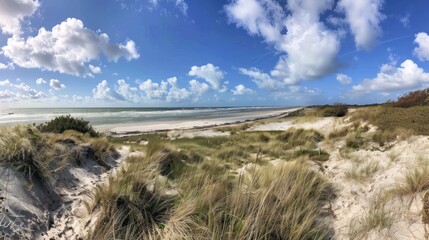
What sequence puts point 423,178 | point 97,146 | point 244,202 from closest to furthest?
point 244,202 → point 423,178 → point 97,146

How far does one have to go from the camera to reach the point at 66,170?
6934 mm

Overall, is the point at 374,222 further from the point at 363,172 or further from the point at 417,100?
the point at 417,100

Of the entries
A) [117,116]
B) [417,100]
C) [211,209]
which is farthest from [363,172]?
[117,116]

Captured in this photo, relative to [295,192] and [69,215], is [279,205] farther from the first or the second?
[69,215]

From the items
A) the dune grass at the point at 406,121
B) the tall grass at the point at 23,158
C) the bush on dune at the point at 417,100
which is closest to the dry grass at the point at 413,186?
the tall grass at the point at 23,158

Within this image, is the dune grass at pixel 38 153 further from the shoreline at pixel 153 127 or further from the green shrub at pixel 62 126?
the shoreline at pixel 153 127

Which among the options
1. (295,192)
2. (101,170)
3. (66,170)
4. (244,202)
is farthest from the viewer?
(101,170)

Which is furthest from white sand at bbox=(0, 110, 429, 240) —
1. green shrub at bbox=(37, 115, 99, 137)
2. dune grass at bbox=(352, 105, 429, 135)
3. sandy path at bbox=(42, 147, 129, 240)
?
green shrub at bbox=(37, 115, 99, 137)

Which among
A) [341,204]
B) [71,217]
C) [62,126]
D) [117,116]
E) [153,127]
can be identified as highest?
[62,126]

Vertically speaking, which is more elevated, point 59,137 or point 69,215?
point 59,137

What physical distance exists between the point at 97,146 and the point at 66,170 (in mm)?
2767

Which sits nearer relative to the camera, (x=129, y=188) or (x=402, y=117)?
(x=129, y=188)

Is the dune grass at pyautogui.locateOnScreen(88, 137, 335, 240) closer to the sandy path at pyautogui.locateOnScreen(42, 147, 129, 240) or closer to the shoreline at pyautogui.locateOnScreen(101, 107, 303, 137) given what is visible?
the sandy path at pyautogui.locateOnScreen(42, 147, 129, 240)

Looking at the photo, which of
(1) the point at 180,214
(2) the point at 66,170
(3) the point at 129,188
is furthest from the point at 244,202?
(2) the point at 66,170
